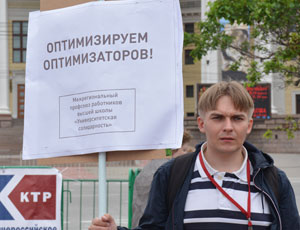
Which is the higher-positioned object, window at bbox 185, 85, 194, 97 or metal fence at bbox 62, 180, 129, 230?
window at bbox 185, 85, 194, 97

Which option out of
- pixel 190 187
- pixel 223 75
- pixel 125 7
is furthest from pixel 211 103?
pixel 223 75

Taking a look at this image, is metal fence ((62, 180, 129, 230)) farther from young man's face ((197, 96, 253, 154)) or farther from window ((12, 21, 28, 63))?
window ((12, 21, 28, 63))

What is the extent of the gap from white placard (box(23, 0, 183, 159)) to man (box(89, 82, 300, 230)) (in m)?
0.44

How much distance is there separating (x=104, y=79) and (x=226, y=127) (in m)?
0.78

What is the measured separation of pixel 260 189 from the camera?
7.67 feet

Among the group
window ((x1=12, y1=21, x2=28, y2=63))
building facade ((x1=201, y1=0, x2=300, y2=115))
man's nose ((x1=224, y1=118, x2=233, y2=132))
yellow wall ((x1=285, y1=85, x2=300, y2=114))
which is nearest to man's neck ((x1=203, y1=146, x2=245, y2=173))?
man's nose ((x1=224, y1=118, x2=233, y2=132))

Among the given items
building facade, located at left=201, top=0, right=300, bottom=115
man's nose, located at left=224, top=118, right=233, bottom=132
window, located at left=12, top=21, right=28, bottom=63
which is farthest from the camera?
window, located at left=12, top=21, right=28, bottom=63

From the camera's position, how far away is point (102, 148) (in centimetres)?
284

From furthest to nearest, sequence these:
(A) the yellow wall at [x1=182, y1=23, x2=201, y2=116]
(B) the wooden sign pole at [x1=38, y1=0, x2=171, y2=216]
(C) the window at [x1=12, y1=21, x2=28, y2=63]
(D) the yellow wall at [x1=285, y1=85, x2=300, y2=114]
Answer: (A) the yellow wall at [x1=182, y1=23, x2=201, y2=116] < (C) the window at [x1=12, y1=21, x2=28, y2=63] < (D) the yellow wall at [x1=285, y1=85, x2=300, y2=114] < (B) the wooden sign pole at [x1=38, y1=0, x2=171, y2=216]

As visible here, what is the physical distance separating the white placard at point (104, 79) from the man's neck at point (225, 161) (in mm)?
424

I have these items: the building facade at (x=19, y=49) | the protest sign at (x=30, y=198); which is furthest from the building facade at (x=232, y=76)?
the protest sign at (x=30, y=198)

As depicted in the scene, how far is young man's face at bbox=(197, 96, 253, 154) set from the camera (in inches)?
91.7

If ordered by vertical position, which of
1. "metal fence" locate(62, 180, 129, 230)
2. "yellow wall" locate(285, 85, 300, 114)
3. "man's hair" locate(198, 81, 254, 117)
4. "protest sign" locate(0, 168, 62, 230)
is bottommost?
"metal fence" locate(62, 180, 129, 230)

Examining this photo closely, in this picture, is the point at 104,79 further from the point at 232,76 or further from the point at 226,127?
the point at 232,76
